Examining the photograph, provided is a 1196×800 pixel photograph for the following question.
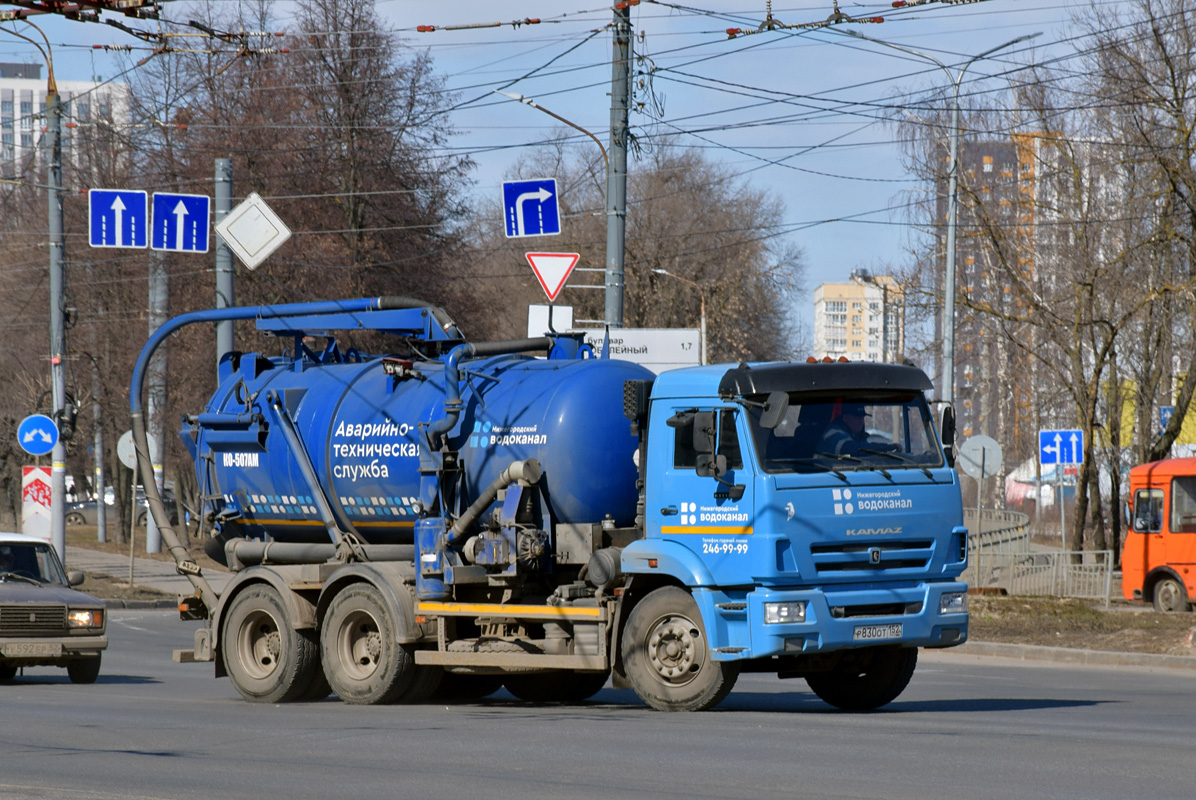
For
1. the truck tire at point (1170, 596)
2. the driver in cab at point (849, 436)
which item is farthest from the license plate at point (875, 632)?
the truck tire at point (1170, 596)

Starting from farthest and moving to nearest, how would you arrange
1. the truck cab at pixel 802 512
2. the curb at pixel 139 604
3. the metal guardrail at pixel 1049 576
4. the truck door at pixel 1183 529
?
the curb at pixel 139 604, the metal guardrail at pixel 1049 576, the truck door at pixel 1183 529, the truck cab at pixel 802 512

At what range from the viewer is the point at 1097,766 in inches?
331

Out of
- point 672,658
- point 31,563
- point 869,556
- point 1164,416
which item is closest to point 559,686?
point 672,658

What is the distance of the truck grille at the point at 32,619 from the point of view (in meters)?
16.1

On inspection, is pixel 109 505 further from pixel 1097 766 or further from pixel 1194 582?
pixel 1097 766

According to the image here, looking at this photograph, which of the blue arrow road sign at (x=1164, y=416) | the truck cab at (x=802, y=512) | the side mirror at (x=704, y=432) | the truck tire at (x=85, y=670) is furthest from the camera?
the blue arrow road sign at (x=1164, y=416)

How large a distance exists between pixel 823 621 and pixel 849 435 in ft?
4.77

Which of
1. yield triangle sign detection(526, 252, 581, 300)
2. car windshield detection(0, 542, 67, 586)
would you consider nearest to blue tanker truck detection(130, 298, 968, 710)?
yield triangle sign detection(526, 252, 581, 300)

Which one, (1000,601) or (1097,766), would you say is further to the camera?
(1000,601)

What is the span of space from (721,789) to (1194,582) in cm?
2220

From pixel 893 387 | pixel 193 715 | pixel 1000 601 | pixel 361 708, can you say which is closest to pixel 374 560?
pixel 361 708

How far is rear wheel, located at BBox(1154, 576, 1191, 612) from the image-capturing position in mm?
27500

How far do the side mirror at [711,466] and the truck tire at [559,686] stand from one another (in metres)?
3.38

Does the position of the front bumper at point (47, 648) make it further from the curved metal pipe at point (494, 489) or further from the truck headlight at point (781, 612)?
the truck headlight at point (781, 612)
